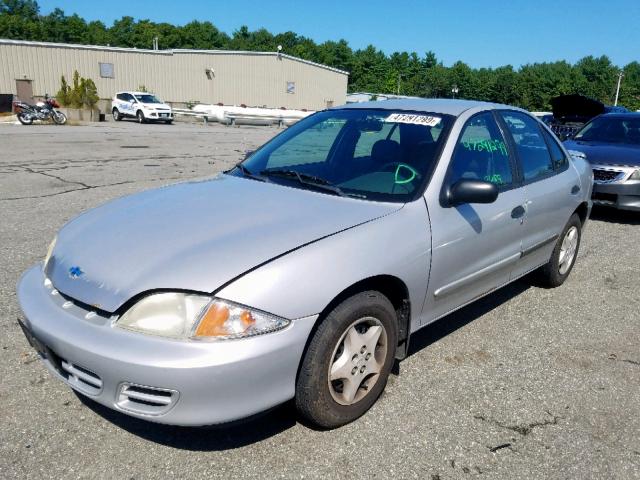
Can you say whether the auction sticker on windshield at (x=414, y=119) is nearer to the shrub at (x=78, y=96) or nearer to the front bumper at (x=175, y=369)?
the front bumper at (x=175, y=369)

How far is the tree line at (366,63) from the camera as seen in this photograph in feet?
314

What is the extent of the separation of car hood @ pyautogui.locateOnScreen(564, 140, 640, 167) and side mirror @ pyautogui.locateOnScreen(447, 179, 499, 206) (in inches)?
Answer: 199

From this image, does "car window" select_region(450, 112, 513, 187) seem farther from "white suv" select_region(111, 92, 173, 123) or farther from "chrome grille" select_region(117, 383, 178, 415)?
"white suv" select_region(111, 92, 173, 123)

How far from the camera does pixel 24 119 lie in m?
23.2

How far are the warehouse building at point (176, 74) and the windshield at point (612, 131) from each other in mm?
31131

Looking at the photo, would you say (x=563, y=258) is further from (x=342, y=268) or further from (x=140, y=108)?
(x=140, y=108)

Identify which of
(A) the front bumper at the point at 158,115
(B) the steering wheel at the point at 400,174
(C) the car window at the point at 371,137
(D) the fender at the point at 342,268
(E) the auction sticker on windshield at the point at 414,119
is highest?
(E) the auction sticker on windshield at the point at 414,119

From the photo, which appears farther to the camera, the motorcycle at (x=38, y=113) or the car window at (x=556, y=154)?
the motorcycle at (x=38, y=113)

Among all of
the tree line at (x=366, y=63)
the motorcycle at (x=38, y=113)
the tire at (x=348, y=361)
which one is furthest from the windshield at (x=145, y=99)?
the tree line at (x=366, y=63)

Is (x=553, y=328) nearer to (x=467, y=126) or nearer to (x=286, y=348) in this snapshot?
(x=467, y=126)

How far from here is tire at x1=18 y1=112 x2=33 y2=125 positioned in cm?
2314

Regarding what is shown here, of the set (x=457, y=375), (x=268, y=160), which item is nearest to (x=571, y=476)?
(x=457, y=375)

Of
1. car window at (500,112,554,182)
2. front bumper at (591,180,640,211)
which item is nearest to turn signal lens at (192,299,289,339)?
car window at (500,112,554,182)

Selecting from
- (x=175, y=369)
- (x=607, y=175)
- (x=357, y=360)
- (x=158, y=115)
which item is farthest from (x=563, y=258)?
(x=158, y=115)
